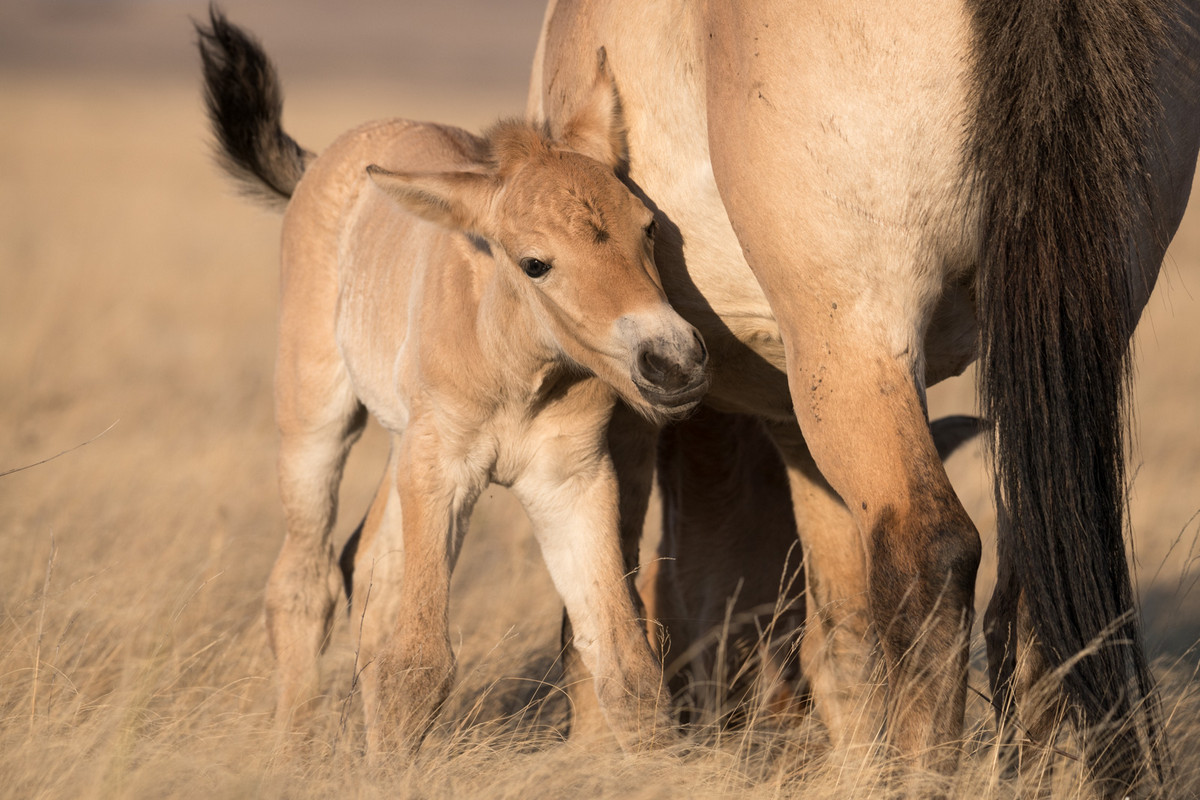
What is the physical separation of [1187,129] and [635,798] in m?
1.93

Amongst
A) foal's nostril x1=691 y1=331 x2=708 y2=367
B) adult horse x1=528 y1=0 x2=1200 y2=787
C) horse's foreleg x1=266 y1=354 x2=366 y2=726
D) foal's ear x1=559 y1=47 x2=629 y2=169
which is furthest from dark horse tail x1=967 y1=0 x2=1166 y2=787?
horse's foreleg x1=266 y1=354 x2=366 y2=726

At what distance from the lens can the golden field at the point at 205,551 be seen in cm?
273

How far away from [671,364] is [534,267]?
0.51 metres

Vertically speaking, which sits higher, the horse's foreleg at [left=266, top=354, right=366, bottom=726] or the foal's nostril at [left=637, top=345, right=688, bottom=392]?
the foal's nostril at [left=637, top=345, right=688, bottom=392]

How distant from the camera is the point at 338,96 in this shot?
3781 cm

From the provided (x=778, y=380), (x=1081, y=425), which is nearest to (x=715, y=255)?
(x=778, y=380)

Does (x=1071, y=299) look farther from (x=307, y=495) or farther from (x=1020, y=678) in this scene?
(x=307, y=495)

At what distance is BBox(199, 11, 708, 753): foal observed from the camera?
9.38ft

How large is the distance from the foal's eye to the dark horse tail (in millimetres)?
1024

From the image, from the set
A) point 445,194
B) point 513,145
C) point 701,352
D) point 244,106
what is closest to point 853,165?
point 701,352

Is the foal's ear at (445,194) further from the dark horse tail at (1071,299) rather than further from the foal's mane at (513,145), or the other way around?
the dark horse tail at (1071,299)

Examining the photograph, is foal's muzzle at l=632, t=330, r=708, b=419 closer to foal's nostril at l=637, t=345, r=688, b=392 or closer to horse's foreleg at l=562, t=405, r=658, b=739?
foal's nostril at l=637, t=345, r=688, b=392

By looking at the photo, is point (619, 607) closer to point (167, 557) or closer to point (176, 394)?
point (167, 557)

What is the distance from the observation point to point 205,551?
5.48 meters
